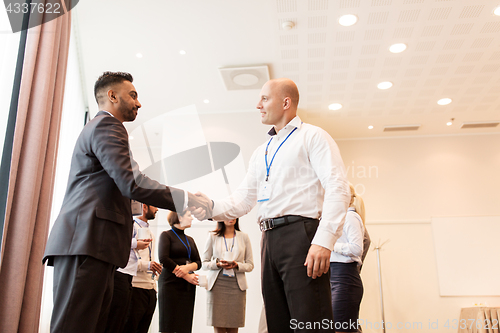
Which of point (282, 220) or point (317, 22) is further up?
point (317, 22)


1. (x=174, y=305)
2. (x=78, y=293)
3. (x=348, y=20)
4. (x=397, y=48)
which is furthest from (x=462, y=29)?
(x=78, y=293)

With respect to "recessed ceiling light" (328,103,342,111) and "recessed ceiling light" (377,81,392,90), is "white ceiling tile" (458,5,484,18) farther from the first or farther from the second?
"recessed ceiling light" (328,103,342,111)

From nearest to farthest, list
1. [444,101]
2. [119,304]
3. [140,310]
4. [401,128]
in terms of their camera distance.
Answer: [119,304]
[140,310]
[444,101]
[401,128]

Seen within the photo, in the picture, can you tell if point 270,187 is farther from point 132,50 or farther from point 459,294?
point 459,294

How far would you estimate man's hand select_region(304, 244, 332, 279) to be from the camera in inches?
59.9

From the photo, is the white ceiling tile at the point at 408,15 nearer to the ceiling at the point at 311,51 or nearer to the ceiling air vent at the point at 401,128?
the ceiling at the point at 311,51

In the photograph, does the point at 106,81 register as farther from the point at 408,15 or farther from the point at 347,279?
the point at 408,15

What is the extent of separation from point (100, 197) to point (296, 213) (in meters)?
0.90

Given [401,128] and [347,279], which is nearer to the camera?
[347,279]

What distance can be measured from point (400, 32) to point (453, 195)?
4054 mm

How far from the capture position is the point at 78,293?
61.5 inches

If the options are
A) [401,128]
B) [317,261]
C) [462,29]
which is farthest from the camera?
[401,128]

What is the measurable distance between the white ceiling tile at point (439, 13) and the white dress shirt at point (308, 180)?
9.06 feet

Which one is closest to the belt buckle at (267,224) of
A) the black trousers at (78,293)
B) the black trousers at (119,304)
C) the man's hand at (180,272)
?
the black trousers at (78,293)
